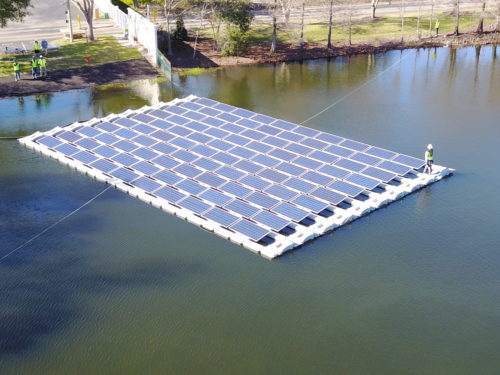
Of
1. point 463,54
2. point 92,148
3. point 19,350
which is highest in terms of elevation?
point 463,54

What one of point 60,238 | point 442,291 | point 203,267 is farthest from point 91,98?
point 442,291

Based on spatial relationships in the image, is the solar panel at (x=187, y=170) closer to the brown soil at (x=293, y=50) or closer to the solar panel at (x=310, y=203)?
the solar panel at (x=310, y=203)

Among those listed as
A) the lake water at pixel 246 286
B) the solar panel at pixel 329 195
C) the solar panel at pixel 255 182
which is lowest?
the lake water at pixel 246 286

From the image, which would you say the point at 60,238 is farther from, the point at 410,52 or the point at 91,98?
the point at 410,52

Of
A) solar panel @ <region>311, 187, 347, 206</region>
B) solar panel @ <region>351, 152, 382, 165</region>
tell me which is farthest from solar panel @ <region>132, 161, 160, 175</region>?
solar panel @ <region>351, 152, 382, 165</region>

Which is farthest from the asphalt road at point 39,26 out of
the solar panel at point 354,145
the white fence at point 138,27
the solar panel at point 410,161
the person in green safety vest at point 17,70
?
the solar panel at point 410,161

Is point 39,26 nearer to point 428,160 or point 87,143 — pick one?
point 87,143

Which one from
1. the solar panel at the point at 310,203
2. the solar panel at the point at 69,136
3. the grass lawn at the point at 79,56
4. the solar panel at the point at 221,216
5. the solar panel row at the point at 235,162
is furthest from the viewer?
the grass lawn at the point at 79,56
